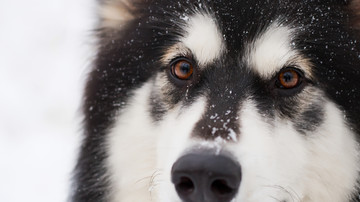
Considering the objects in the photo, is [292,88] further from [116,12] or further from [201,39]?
[116,12]

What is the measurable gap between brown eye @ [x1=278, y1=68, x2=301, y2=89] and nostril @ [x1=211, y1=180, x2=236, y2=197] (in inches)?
27.7

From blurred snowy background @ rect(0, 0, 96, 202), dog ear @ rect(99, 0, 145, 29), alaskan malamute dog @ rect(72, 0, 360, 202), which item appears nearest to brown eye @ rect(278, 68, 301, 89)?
alaskan malamute dog @ rect(72, 0, 360, 202)

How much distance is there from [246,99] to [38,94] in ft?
17.9

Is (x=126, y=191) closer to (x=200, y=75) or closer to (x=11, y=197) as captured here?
(x=200, y=75)

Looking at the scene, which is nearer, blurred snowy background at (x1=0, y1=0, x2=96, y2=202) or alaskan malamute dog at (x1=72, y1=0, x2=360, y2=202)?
alaskan malamute dog at (x1=72, y1=0, x2=360, y2=202)

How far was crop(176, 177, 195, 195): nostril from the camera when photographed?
2246mm

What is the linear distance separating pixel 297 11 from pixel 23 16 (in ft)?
22.9

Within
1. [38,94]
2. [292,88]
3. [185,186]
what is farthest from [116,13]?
[38,94]

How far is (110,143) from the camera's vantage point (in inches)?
120

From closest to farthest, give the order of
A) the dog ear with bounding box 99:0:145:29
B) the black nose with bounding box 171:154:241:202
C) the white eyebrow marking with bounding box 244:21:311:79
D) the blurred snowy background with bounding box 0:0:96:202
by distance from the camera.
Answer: the black nose with bounding box 171:154:241:202 → the white eyebrow marking with bounding box 244:21:311:79 → the dog ear with bounding box 99:0:145:29 → the blurred snowy background with bounding box 0:0:96:202

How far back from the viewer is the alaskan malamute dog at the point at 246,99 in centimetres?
242

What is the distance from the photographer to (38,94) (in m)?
7.52

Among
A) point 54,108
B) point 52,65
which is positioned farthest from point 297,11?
point 52,65

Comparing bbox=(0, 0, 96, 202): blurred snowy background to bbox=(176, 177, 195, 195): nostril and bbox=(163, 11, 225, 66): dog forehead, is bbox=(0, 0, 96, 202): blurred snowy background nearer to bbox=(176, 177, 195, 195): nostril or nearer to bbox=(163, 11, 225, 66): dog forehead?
bbox=(163, 11, 225, 66): dog forehead
